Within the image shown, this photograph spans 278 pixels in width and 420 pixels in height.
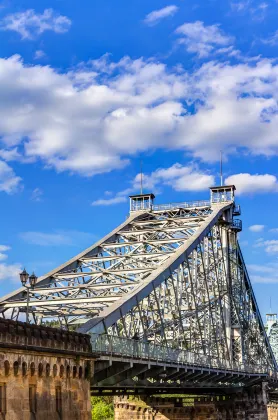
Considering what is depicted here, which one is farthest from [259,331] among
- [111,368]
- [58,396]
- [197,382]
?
[58,396]

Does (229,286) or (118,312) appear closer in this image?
(118,312)

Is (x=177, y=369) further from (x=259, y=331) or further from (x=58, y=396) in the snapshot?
(x=259, y=331)

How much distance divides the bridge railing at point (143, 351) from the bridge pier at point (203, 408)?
48.6ft

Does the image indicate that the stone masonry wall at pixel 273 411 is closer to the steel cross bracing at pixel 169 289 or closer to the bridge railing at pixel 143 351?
the steel cross bracing at pixel 169 289

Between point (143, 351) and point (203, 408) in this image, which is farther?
point (203, 408)

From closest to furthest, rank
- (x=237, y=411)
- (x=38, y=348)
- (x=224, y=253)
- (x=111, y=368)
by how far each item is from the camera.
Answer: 1. (x=38, y=348)
2. (x=111, y=368)
3. (x=237, y=411)
4. (x=224, y=253)

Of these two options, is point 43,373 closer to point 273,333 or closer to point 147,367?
point 147,367

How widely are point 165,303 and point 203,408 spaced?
16.7 meters

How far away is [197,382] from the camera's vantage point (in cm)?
5394

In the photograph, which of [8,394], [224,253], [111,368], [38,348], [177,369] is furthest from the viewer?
[224,253]

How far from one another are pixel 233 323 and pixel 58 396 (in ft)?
151

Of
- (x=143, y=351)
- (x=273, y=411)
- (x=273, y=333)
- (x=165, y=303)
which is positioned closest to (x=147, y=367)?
(x=143, y=351)

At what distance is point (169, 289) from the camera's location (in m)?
60.3

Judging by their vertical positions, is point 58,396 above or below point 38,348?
below
